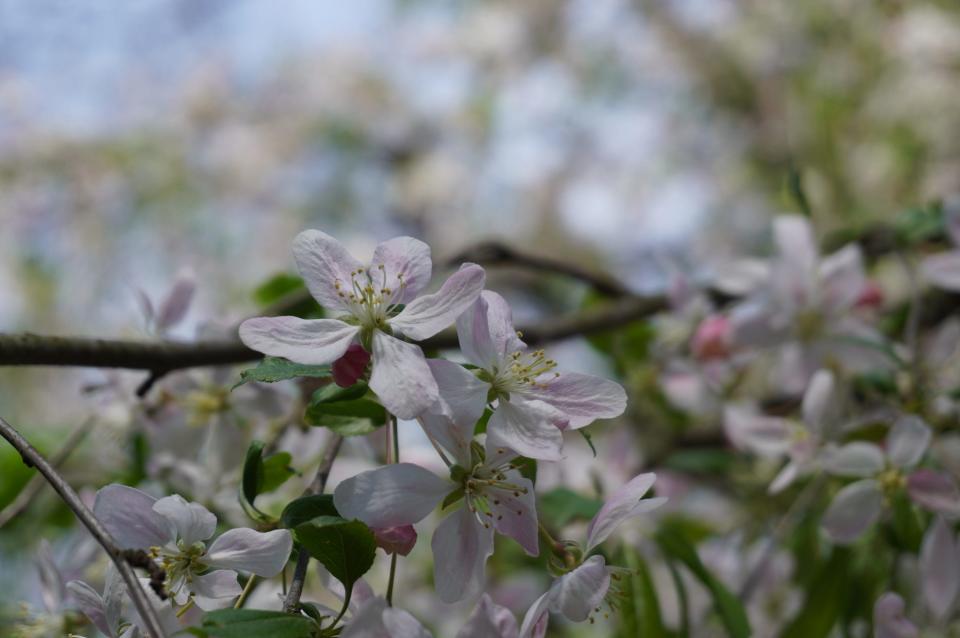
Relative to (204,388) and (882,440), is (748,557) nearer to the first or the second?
(882,440)

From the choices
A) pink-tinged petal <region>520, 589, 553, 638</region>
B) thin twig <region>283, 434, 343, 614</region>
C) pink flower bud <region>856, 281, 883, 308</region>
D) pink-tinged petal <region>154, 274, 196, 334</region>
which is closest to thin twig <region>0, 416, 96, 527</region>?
pink-tinged petal <region>154, 274, 196, 334</region>

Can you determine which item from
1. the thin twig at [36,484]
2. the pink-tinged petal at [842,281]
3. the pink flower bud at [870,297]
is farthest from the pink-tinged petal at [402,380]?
the pink flower bud at [870,297]

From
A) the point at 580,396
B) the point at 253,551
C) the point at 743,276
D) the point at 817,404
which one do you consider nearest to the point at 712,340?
the point at 743,276

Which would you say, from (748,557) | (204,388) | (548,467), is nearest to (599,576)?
(204,388)

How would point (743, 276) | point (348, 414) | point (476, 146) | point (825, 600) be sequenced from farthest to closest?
point (476, 146), point (743, 276), point (825, 600), point (348, 414)

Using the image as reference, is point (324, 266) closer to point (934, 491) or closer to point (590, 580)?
point (590, 580)

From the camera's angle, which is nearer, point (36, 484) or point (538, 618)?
point (538, 618)

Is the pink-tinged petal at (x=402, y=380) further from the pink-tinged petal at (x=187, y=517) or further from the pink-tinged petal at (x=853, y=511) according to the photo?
the pink-tinged petal at (x=853, y=511)
